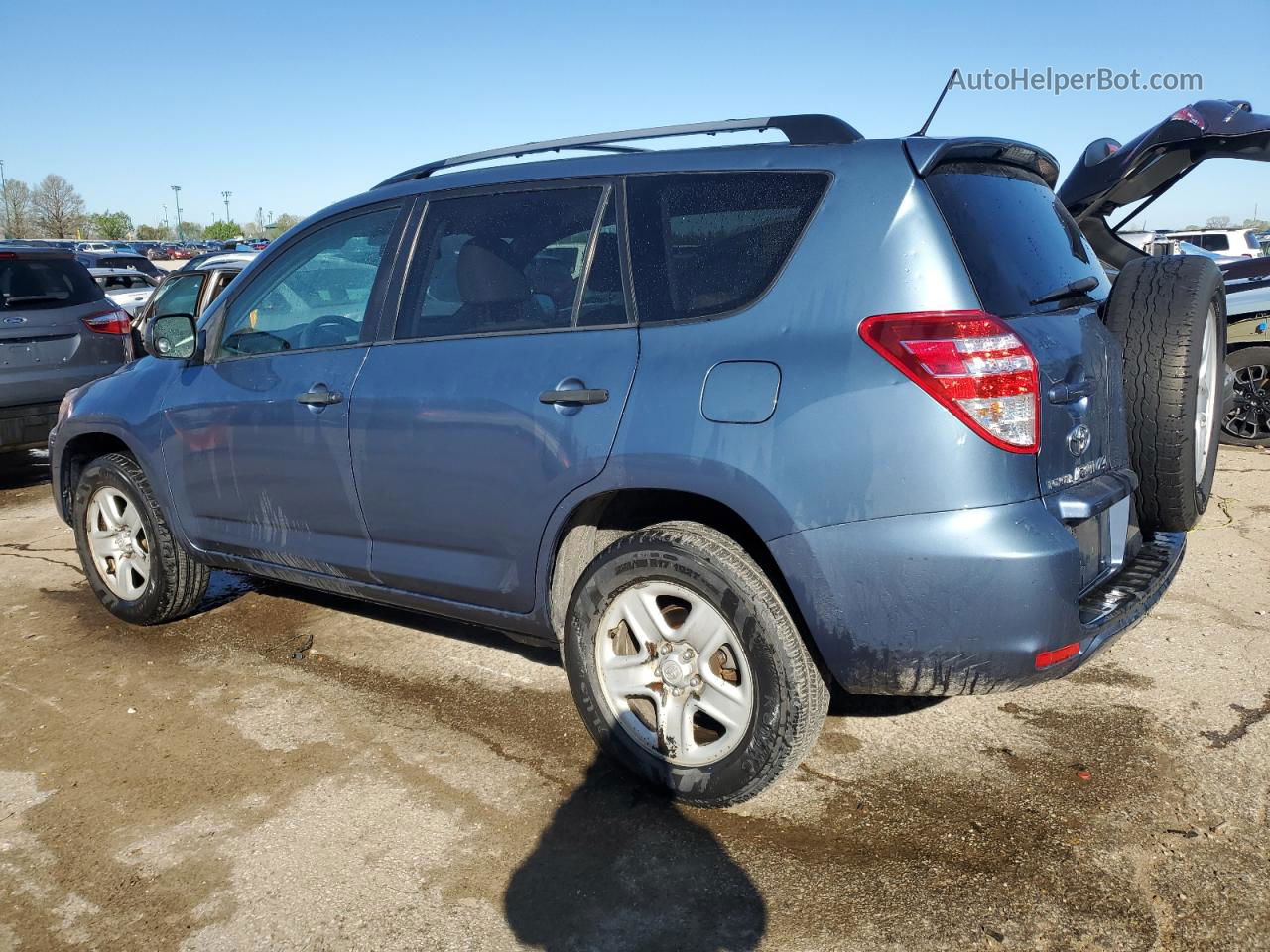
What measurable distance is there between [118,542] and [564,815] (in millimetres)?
2772

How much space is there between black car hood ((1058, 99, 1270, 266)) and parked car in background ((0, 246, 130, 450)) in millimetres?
6899

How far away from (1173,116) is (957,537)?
5017mm

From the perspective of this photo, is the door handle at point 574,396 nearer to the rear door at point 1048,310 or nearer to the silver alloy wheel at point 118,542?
the rear door at point 1048,310

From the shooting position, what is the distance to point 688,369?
9.18ft

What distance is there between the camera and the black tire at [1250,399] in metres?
7.75

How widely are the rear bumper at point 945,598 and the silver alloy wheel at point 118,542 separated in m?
3.18

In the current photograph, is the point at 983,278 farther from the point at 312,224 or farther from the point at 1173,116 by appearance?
the point at 1173,116

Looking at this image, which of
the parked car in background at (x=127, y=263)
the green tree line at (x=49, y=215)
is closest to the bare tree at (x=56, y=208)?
the green tree line at (x=49, y=215)

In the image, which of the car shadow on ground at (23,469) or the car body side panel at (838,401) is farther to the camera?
the car shadow on ground at (23,469)

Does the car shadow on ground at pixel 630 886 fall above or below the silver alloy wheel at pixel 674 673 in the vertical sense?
below

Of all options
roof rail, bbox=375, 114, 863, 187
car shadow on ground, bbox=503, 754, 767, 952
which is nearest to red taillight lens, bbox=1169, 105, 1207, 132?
roof rail, bbox=375, 114, 863, 187

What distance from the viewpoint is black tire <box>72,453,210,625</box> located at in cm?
446

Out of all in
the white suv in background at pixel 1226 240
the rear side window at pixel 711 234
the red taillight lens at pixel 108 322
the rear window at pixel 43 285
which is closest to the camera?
the rear side window at pixel 711 234

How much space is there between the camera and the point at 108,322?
8047 mm
